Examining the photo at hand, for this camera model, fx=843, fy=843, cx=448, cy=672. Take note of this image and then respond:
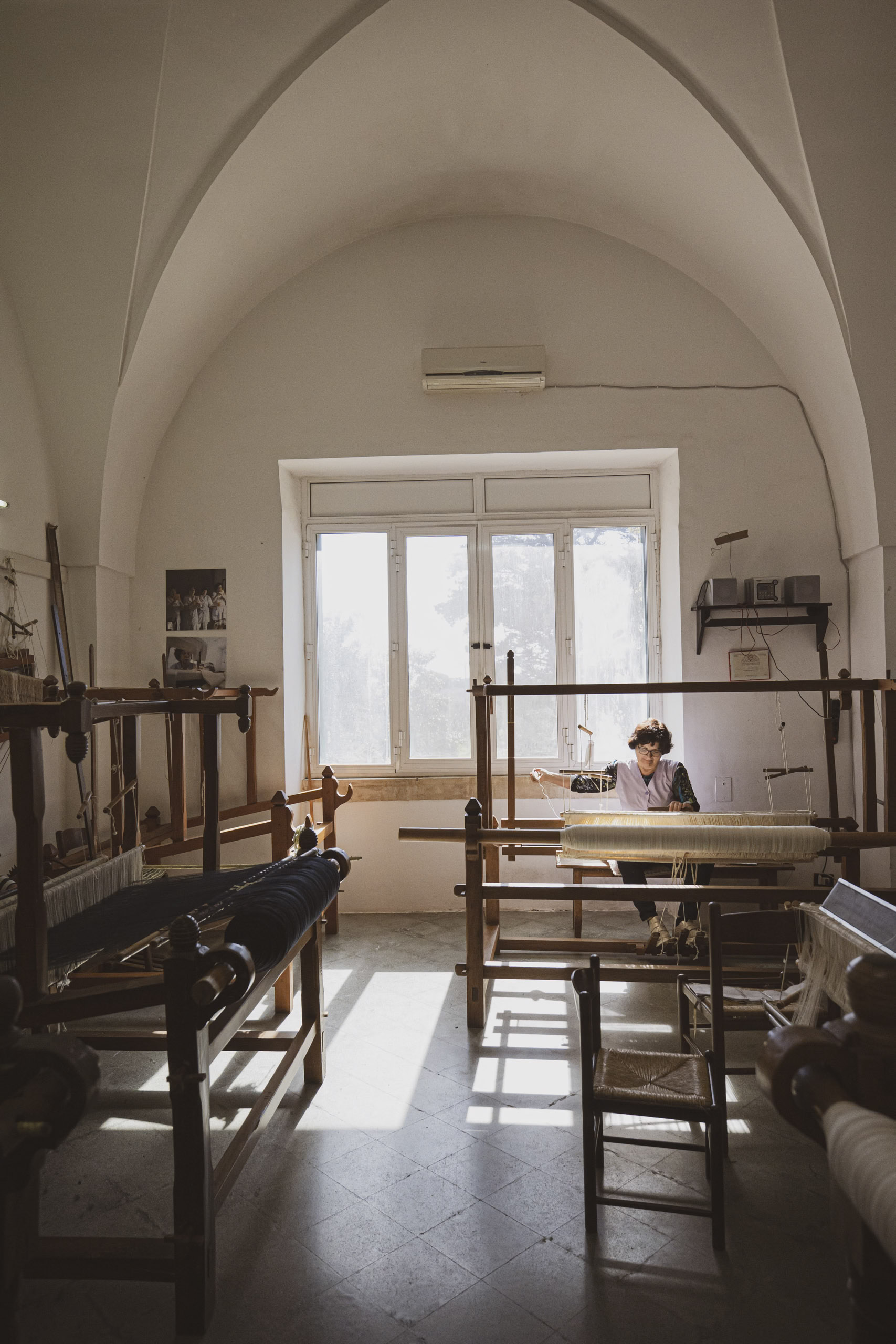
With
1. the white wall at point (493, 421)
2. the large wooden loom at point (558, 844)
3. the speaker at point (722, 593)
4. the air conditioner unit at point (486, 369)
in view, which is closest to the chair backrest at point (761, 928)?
the large wooden loom at point (558, 844)

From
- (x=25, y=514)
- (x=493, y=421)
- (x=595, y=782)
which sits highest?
(x=493, y=421)

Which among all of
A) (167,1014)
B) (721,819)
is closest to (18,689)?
(167,1014)

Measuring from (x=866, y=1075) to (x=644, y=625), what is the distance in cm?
492

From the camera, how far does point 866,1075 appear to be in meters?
1.11

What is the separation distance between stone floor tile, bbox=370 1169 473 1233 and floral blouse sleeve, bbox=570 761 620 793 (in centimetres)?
264

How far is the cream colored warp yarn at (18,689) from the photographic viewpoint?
3.45m

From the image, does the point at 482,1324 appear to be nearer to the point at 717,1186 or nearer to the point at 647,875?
the point at 717,1186

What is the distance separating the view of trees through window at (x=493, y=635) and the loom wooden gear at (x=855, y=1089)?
4679 mm

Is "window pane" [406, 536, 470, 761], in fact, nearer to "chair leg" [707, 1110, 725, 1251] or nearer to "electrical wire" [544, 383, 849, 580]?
"electrical wire" [544, 383, 849, 580]

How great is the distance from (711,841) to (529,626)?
9.14 feet

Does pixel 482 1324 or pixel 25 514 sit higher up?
pixel 25 514

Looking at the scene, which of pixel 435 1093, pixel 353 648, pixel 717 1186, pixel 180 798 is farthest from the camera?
pixel 353 648

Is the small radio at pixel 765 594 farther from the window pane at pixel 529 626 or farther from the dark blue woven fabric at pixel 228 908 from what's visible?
the dark blue woven fabric at pixel 228 908

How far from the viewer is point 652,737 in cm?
486
